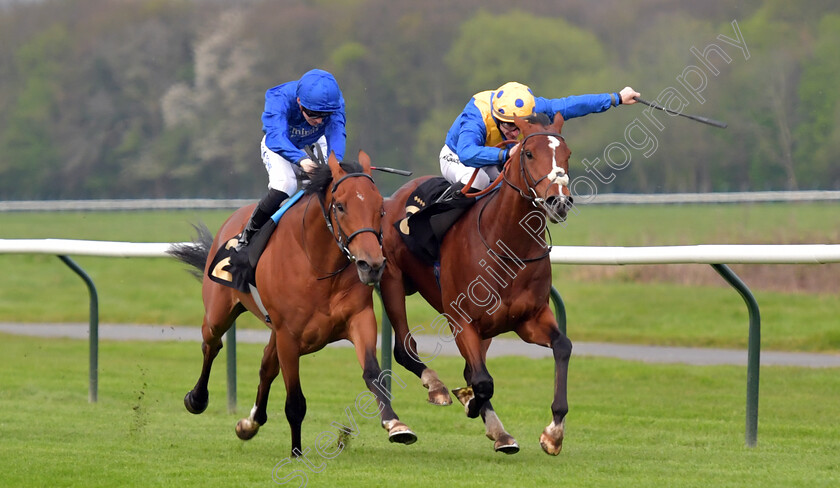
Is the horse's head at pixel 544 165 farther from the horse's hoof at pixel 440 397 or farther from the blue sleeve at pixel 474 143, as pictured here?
the horse's hoof at pixel 440 397

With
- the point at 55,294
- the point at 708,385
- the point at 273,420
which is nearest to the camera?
the point at 273,420

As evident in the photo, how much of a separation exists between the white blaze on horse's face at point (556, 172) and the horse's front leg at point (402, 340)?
4.12 feet

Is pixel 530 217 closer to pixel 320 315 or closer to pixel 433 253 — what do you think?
pixel 433 253

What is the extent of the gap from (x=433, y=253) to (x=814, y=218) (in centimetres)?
954

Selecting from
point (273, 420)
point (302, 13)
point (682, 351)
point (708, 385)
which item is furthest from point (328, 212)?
point (302, 13)

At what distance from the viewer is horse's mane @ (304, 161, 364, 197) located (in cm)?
532

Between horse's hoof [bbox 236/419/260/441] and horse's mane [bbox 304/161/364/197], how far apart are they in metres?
1.54

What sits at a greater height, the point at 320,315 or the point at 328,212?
the point at 328,212

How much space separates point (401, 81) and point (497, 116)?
12865 mm

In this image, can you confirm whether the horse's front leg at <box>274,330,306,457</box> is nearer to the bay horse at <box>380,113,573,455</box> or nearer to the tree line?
Answer: the bay horse at <box>380,113,573,455</box>

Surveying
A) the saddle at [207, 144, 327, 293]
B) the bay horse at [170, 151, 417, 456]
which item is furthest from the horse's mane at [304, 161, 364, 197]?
the saddle at [207, 144, 327, 293]

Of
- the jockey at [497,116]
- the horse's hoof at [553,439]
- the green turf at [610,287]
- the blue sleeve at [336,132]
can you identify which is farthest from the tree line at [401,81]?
the horse's hoof at [553,439]

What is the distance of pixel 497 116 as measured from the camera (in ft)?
19.2

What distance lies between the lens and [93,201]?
21.2 meters
